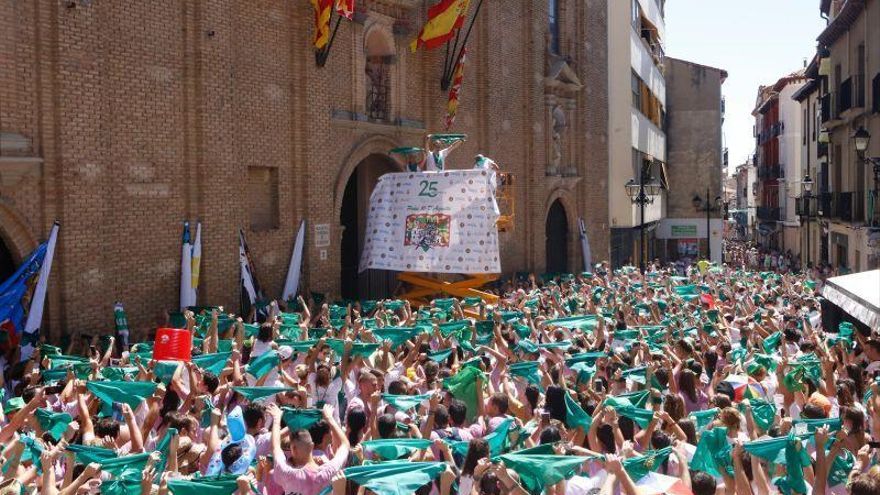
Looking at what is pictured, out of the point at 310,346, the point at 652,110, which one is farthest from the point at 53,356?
the point at 652,110

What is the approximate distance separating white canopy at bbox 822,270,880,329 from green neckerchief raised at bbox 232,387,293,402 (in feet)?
19.3

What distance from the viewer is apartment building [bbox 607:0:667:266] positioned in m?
36.3

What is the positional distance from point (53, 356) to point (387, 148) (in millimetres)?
11724

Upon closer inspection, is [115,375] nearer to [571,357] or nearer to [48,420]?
[48,420]

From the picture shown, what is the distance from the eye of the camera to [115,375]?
10.2m

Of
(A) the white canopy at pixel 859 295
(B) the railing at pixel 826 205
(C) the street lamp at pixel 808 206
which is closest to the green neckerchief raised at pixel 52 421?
(A) the white canopy at pixel 859 295

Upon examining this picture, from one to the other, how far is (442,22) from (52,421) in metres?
16.4

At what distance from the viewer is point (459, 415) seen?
7789 mm

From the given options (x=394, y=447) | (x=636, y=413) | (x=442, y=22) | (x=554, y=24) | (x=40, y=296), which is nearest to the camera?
(x=394, y=447)

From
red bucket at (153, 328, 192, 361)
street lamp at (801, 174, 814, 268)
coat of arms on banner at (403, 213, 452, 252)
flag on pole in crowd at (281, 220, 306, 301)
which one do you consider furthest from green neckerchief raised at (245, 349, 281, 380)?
street lamp at (801, 174, 814, 268)

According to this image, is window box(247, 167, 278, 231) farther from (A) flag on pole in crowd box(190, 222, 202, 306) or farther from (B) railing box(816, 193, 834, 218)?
(B) railing box(816, 193, 834, 218)

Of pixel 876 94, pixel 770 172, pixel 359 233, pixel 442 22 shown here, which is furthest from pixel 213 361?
pixel 770 172

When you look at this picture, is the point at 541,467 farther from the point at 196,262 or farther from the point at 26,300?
the point at 196,262

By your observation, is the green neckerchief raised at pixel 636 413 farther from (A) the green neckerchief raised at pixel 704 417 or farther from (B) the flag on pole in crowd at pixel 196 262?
(B) the flag on pole in crowd at pixel 196 262
